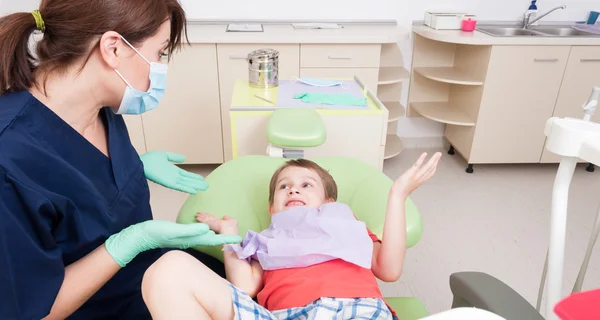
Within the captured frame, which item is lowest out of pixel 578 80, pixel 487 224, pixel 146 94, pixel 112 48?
pixel 487 224

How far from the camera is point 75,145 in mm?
947

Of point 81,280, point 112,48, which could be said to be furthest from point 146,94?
point 81,280

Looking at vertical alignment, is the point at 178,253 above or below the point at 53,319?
above

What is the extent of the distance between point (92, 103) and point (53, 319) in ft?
1.50

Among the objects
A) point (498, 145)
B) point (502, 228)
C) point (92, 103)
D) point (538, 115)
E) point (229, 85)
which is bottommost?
point (502, 228)

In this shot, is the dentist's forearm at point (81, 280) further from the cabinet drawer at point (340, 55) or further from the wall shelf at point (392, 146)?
the wall shelf at point (392, 146)

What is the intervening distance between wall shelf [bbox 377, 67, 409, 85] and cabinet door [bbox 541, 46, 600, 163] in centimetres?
95

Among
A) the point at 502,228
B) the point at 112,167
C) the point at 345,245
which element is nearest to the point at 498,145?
the point at 502,228

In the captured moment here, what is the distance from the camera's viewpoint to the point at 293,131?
139 cm

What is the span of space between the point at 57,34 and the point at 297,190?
71 centimetres

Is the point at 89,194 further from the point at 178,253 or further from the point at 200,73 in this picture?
the point at 200,73

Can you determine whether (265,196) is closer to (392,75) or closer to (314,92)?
(314,92)

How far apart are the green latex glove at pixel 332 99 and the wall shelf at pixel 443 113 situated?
1372mm

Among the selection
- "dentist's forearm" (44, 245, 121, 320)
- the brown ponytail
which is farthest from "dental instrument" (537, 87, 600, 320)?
the brown ponytail
